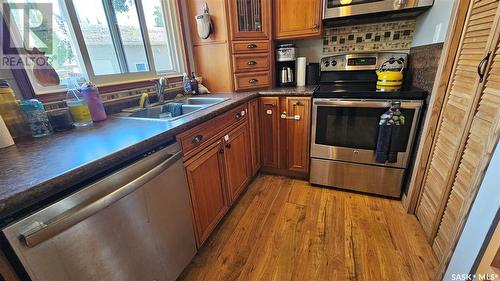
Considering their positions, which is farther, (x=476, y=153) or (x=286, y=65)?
(x=286, y=65)

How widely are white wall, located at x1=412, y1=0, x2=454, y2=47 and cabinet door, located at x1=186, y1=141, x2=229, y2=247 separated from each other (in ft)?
5.37

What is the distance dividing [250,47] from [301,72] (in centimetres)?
61

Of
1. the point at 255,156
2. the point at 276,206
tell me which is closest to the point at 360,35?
the point at 255,156

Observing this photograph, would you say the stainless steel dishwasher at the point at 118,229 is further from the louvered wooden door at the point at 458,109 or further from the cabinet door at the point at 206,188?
the louvered wooden door at the point at 458,109

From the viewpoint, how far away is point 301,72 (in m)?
2.26

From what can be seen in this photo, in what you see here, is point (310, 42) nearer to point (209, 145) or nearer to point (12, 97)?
point (209, 145)

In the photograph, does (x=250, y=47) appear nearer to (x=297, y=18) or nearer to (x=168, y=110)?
(x=297, y=18)

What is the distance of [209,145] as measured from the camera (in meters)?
1.35

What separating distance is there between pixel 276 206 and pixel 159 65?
1666mm

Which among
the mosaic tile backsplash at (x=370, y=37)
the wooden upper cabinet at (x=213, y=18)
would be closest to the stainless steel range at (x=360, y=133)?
the mosaic tile backsplash at (x=370, y=37)

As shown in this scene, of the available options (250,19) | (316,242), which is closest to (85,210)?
(316,242)

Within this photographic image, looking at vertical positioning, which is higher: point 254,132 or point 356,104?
point 356,104

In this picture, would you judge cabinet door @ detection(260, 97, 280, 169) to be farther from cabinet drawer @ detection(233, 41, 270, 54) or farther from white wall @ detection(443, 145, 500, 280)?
white wall @ detection(443, 145, 500, 280)

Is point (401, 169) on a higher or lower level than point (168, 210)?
lower
